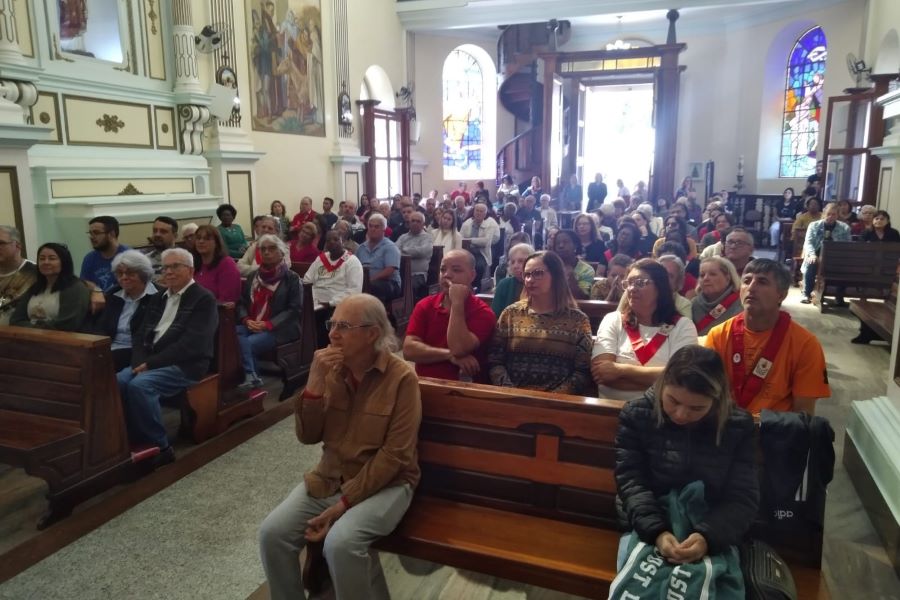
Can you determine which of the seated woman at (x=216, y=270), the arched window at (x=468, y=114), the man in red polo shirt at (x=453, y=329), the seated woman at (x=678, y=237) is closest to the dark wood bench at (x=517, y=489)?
the man in red polo shirt at (x=453, y=329)

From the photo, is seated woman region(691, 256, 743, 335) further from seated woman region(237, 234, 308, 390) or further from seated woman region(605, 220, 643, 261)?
seated woman region(237, 234, 308, 390)

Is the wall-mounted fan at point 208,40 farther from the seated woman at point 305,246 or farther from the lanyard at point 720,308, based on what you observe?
the lanyard at point 720,308

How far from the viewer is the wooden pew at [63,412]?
3.09 m

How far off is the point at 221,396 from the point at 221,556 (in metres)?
1.51

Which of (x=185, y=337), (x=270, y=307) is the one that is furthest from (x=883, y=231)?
(x=185, y=337)

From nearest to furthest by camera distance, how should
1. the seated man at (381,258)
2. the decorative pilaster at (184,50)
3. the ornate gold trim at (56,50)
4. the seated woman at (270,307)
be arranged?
1. the seated woman at (270,307)
2. the ornate gold trim at (56,50)
3. the seated man at (381,258)
4. the decorative pilaster at (184,50)

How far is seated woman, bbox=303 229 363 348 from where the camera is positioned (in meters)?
5.55

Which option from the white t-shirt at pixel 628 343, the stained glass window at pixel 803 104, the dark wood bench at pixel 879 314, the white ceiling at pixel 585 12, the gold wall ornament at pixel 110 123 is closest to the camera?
the white t-shirt at pixel 628 343

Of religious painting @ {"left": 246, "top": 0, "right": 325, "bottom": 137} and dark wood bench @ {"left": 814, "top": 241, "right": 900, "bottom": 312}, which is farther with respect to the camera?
religious painting @ {"left": 246, "top": 0, "right": 325, "bottom": 137}

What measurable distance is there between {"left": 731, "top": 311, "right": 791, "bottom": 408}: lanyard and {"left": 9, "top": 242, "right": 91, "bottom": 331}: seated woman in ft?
11.9

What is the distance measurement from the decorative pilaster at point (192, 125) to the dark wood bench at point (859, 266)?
7.38 metres

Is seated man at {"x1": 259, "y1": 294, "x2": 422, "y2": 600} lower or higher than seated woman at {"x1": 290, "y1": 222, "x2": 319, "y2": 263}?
lower

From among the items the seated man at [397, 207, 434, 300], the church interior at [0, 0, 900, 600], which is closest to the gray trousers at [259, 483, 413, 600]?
the church interior at [0, 0, 900, 600]

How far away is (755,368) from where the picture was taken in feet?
8.68
